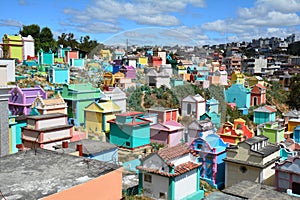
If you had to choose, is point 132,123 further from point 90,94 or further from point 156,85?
point 90,94

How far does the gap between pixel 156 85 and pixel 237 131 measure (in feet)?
43.2

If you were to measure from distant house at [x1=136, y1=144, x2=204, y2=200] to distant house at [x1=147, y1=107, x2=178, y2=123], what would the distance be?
26cm

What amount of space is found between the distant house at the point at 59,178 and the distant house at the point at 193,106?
1.22 meters

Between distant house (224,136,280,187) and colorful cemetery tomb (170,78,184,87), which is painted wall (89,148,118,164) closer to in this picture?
colorful cemetery tomb (170,78,184,87)

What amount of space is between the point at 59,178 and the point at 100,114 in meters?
1.13

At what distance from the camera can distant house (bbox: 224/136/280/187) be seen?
455 inches

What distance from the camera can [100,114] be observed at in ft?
10.9

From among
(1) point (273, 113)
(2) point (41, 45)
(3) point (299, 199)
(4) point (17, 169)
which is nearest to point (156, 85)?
(4) point (17, 169)

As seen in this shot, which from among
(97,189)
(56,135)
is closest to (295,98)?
(56,135)

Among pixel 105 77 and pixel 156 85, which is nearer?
pixel 156 85

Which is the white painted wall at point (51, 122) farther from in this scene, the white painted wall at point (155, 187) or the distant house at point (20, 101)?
the white painted wall at point (155, 187)

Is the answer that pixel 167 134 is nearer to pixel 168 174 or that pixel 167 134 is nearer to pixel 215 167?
pixel 168 174

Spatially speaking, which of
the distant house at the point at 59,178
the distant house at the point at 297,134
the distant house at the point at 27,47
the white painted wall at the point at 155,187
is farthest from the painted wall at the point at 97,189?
the distant house at the point at 27,47

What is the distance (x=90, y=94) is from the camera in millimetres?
3395
